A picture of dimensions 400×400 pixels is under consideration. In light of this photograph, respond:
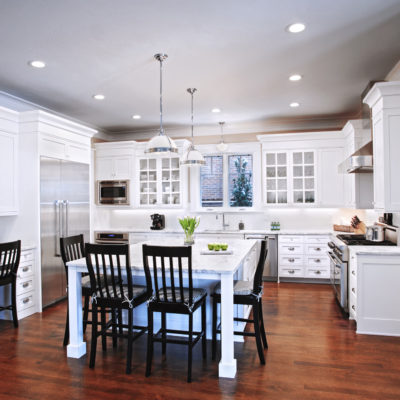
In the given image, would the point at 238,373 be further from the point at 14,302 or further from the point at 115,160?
the point at 115,160

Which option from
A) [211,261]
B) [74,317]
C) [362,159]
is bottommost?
[74,317]

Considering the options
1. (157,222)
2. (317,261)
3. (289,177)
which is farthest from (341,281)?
(157,222)

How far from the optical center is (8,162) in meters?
4.50

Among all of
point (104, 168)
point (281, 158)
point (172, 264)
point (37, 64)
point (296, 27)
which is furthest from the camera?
point (104, 168)

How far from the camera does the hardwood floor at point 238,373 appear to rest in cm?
260

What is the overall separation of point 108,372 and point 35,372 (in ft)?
2.01

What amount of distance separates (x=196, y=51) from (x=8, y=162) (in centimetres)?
278

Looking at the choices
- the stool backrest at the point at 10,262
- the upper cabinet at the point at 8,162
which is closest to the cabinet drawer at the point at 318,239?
the stool backrest at the point at 10,262

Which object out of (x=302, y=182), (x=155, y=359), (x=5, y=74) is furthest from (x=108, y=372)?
(x=302, y=182)

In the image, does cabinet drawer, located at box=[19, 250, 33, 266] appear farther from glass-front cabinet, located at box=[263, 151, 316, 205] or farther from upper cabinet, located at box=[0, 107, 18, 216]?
glass-front cabinet, located at box=[263, 151, 316, 205]

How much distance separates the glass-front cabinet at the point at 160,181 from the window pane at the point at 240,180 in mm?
1025

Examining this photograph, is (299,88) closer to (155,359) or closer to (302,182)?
(302,182)

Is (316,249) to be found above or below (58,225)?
below

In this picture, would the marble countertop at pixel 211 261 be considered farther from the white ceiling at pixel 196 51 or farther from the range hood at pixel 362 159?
the white ceiling at pixel 196 51
